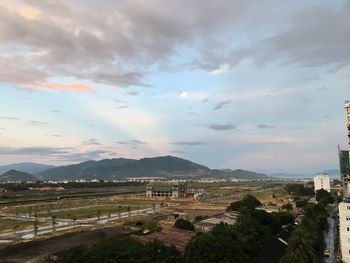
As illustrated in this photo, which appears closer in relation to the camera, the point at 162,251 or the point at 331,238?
the point at 162,251

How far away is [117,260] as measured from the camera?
33.7 m

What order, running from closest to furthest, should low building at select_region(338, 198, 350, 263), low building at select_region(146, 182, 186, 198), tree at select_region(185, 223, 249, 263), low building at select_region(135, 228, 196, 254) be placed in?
tree at select_region(185, 223, 249, 263) < low building at select_region(338, 198, 350, 263) < low building at select_region(135, 228, 196, 254) < low building at select_region(146, 182, 186, 198)

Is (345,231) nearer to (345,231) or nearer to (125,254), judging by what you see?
(345,231)

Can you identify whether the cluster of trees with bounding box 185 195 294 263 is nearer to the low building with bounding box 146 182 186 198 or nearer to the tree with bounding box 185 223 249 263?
the tree with bounding box 185 223 249 263

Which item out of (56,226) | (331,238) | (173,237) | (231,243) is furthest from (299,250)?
(56,226)

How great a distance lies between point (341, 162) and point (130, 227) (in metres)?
54.1

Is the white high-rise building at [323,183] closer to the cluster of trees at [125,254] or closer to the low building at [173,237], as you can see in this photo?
the low building at [173,237]

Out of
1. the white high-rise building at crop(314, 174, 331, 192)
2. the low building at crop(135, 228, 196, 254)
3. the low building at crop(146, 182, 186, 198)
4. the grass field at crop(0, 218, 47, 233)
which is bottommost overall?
the grass field at crop(0, 218, 47, 233)

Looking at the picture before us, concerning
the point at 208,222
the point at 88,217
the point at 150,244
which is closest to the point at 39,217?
the point at 88,217

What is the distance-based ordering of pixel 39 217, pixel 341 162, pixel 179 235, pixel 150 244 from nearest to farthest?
pixel 150 244 → pixel 179 235 → pixel 341 162 → pixel 39 217

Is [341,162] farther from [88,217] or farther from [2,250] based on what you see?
[2,250]

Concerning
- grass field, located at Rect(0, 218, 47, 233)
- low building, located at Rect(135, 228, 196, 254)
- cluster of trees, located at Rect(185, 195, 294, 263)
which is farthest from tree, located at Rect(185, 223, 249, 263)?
grass field, located at Rect(0, 218, 47, 233)

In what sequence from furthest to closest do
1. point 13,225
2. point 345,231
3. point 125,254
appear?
point 13,225, point 345,231, point 125,254

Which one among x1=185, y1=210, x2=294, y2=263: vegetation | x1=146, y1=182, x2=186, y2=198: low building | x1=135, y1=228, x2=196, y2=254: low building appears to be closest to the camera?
x1=185, y1=210, x2=294, y2=263: vegetation
